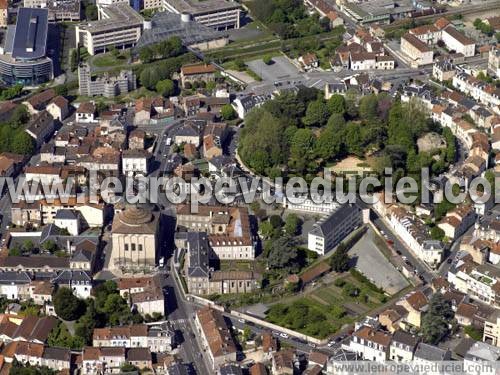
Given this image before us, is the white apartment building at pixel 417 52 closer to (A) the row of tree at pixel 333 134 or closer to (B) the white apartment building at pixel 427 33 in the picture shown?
(B) the white apartment building at pixel 427 33

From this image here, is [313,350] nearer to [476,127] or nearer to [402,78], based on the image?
[476,127]

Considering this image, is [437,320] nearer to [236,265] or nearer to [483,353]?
[483,353]

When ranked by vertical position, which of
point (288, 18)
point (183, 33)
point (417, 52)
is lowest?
point (417, 52)

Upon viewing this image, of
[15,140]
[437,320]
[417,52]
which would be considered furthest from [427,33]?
[437,320]

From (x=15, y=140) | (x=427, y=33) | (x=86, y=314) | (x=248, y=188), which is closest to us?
(x=86, y=314)

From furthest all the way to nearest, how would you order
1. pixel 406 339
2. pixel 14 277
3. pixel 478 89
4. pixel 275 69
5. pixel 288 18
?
pixel 288 18, pixel 275 69, pixel 478 89, pixel 14 277, pixel 406 339

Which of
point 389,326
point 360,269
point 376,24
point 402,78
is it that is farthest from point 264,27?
point 389,326

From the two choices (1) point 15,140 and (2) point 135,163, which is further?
(1) point 15,140
